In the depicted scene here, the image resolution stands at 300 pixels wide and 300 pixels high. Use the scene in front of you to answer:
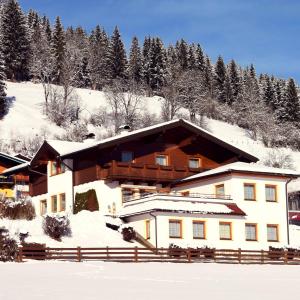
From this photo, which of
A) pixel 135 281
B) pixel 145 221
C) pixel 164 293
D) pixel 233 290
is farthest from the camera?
pixel 145 221

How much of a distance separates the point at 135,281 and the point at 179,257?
11.6 metres

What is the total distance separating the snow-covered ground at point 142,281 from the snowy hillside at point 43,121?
60.5m

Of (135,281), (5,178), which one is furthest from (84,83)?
(135,281)

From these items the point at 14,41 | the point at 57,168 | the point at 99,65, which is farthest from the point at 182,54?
the point at 57,168

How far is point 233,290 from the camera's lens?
26.2 m

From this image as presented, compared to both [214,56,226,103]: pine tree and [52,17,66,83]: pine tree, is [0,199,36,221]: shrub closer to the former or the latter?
[52,17,66,83]: pine tree

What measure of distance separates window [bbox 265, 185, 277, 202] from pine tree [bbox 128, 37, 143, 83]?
91.1 m

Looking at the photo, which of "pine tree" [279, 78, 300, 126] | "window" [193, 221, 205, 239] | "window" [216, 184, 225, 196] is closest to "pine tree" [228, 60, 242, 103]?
"pine tree" [279, 78, 300, 126]

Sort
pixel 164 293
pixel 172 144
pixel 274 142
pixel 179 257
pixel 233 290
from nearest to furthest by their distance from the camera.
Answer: pixel 164 293
pixel 233 290
pixel 179 257
pixel 172 144
pixel 274 142

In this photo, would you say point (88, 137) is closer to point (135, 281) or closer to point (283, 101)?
point (135, 281)

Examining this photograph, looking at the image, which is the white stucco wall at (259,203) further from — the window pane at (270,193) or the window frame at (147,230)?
the window frame at (147,230)

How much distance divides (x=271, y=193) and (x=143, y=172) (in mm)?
9299

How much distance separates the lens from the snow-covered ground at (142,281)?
23.7 metres

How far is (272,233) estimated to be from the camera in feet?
157
